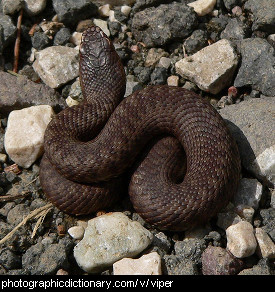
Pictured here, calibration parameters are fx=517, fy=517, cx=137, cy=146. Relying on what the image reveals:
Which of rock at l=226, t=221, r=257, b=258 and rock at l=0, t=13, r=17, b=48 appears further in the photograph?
rock at l=0, t=13, r=17, b=48

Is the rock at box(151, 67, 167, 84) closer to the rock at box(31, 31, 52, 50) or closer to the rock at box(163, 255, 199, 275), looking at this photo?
the rock at box(31, 31, 52, 50)

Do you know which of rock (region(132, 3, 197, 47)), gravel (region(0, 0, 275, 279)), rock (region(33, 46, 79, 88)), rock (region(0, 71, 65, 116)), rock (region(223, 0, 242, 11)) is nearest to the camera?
gravel (region(0, 0, 275, 279))

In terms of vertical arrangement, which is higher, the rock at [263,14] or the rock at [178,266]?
the rock at [263,14]

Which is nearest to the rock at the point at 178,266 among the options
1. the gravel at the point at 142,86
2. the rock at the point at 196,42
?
the gravel at the point at 142,86

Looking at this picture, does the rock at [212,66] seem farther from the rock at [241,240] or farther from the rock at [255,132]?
the rock at [241,240]

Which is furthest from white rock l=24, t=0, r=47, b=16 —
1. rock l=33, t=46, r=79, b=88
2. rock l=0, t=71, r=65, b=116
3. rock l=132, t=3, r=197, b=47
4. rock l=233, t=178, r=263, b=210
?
rock l=233, t=178, r=263, b=210
